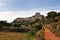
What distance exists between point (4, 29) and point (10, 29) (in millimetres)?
2335

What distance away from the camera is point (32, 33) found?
29359mm

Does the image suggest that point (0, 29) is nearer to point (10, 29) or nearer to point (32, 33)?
point (10, 29)

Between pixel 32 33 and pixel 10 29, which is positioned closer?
pixel 32 33

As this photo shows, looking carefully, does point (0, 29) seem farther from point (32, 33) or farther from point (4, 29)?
point (32, 33)

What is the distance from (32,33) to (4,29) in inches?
1783

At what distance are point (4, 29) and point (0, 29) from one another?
188 cm

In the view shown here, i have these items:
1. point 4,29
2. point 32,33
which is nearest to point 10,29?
point 4,29

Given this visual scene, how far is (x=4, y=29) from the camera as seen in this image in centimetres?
7381

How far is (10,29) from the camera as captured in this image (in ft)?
238

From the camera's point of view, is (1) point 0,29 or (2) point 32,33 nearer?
(2) point 32,33

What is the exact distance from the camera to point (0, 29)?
75000mm

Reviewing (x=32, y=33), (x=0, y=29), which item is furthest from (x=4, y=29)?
(x=32, y=33)
